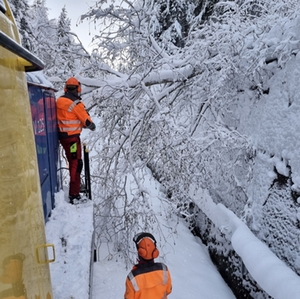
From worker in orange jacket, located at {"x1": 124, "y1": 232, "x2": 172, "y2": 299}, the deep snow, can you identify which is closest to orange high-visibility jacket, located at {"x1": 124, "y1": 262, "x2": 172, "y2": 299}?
worker in orange jacket, located at {"x1": 124, "y1": 232, "x2": 172, "y2": 299}

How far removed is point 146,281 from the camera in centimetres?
291

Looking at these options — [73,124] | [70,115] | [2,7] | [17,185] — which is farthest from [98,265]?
[2,7]

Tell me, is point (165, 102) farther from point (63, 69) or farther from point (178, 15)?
point (178, 15)

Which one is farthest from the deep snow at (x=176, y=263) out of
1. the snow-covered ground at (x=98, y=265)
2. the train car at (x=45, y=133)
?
the train car at (x=45, y=133)

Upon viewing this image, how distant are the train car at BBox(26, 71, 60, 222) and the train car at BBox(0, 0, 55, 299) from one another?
172cm

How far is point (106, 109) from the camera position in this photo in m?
5.55

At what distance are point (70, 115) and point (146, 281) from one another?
2.63m

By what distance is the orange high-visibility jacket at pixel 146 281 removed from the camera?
2.89 m

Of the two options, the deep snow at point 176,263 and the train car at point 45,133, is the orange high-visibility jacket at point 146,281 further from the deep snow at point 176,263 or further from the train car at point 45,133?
the train car at point 45,133

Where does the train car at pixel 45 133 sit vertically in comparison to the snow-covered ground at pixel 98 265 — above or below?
above

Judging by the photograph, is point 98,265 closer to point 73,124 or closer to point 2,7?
point 73,124

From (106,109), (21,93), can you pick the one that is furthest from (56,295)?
(106,109)

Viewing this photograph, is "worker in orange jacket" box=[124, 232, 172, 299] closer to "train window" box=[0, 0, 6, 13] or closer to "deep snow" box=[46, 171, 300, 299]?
"deep snow" box=[46, 171, 300, 299]

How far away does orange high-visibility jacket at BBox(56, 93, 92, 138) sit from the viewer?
4285mm
